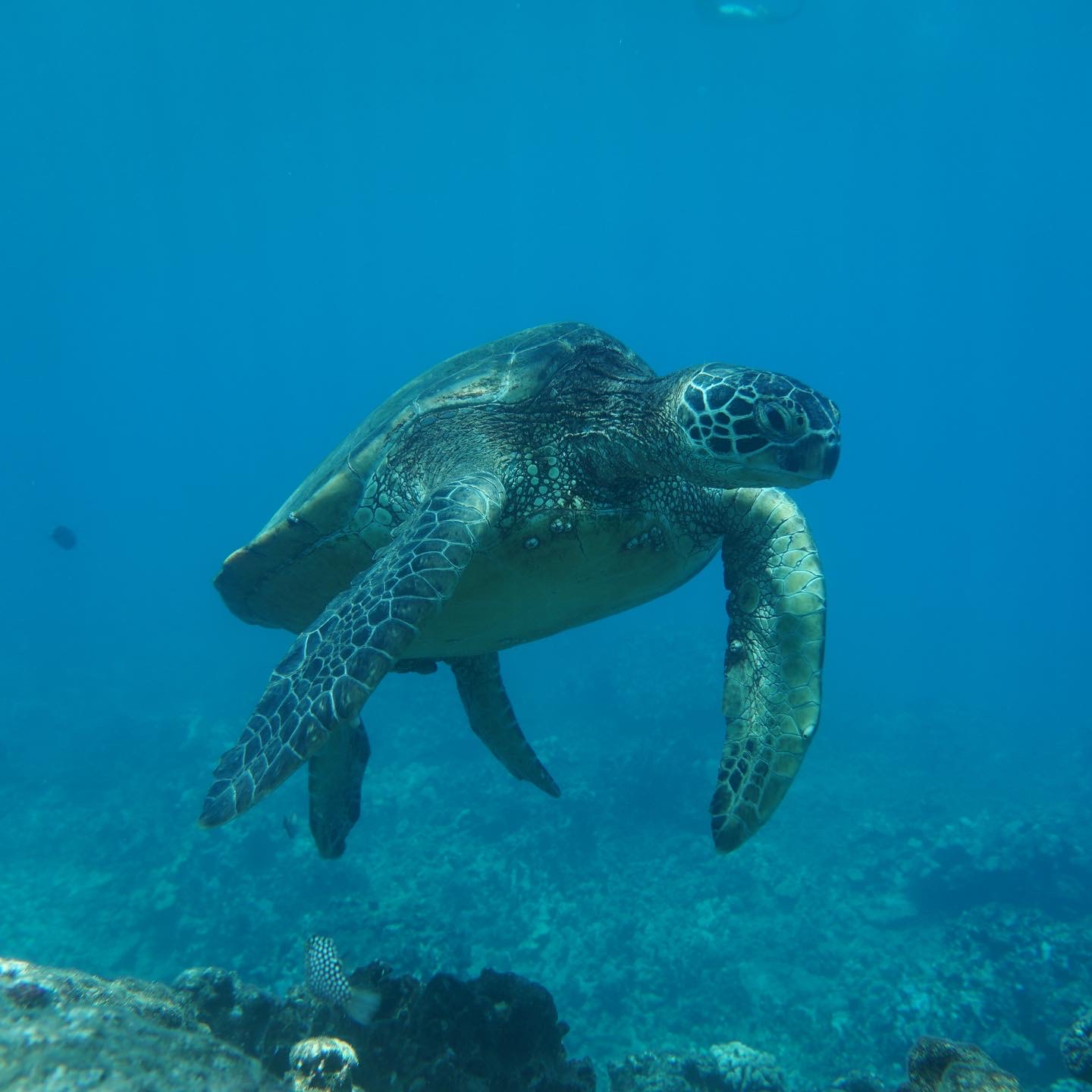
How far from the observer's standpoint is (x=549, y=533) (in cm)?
411

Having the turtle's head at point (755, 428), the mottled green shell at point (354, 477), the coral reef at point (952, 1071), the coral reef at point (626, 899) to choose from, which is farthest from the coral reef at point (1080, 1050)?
the mottled green shell at point (354, 477)

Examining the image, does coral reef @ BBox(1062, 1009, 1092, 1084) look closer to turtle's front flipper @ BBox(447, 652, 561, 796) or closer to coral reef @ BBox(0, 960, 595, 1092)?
coral reef @ BBox(0, 960, 595, 1092)

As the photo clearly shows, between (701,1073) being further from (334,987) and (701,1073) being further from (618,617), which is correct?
(618,617)

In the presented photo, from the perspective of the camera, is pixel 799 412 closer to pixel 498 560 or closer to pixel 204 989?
pixel 498 560

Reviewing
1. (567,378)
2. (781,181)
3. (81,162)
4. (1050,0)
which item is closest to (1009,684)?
(1050,0)

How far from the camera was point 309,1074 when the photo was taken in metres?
2.99

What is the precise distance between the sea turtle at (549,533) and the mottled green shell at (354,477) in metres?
0.02

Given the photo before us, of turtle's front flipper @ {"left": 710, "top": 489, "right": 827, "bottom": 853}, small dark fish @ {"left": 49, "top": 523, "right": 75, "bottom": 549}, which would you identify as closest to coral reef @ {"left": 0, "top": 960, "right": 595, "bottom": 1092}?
turtle's front flipper @ {"left": 710, "top": 489, "right": 827, "bottom": 853}

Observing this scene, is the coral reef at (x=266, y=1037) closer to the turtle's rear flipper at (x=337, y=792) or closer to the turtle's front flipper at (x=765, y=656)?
the turtle's rear flipper at (x=337, y=792)

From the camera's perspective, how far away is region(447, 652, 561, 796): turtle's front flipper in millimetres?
6000

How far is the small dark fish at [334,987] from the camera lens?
12.7ft

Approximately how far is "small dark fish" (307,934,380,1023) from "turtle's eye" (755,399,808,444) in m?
3.95

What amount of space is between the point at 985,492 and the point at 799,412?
163m

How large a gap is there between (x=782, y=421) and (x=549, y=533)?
1476mm
